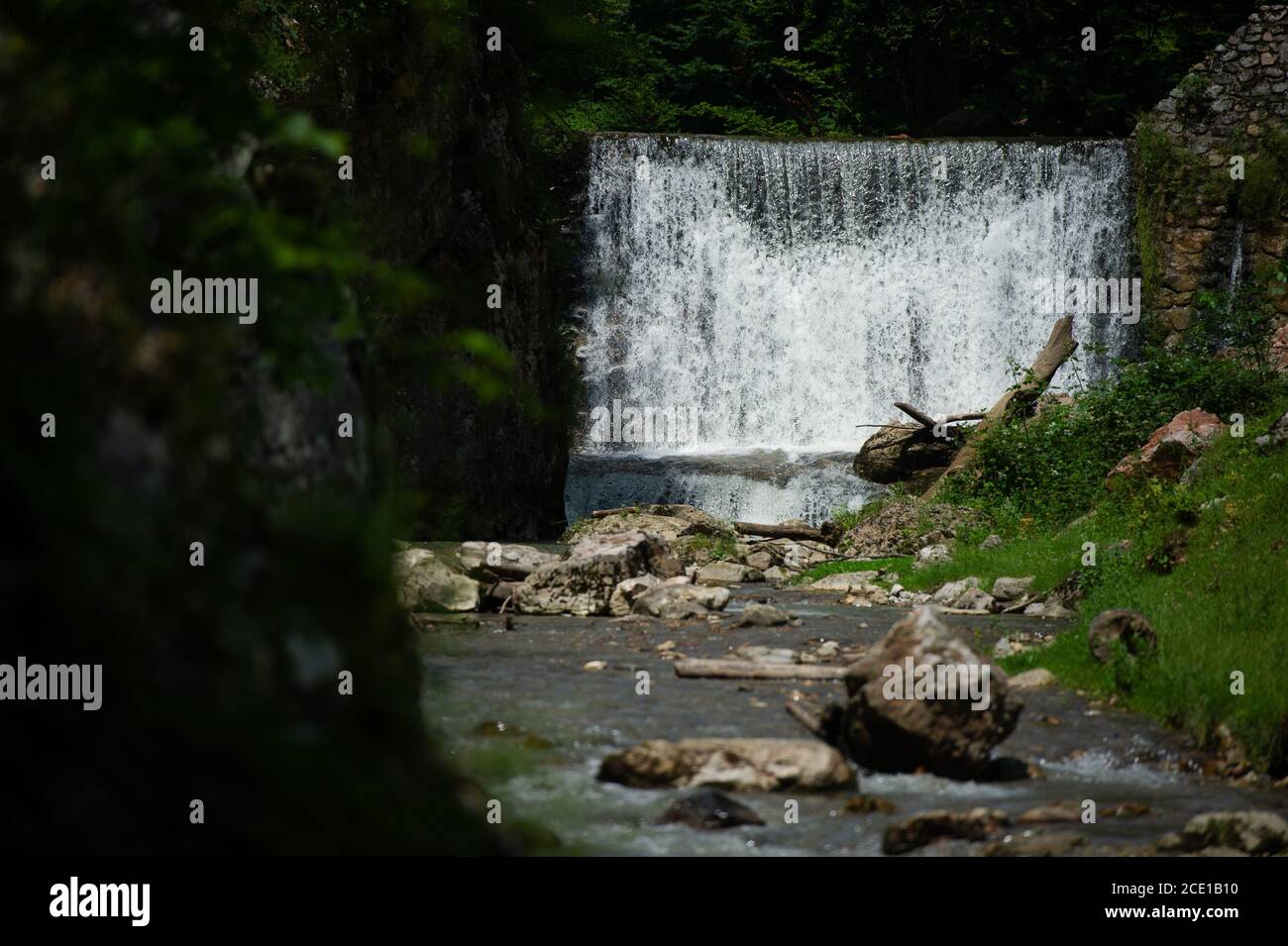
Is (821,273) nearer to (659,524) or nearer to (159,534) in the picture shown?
(659,524)

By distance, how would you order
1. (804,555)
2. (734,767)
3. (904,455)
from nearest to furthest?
(734,767) → (804,555) → (904,455)

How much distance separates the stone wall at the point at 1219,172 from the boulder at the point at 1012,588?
12966 millimetres

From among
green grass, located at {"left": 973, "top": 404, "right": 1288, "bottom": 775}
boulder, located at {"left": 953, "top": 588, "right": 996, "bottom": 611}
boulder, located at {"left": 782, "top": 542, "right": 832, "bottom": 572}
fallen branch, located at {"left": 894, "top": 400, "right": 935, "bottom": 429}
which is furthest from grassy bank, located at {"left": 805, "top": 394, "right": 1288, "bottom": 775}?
fallen branch, located at {"left": 894, "top": 400, "right": 935, "bottom": 429}

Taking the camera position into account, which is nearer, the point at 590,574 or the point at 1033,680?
the point at 1033,680

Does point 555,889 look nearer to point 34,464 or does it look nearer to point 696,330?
point 34,464

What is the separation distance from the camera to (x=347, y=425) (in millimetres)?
3893

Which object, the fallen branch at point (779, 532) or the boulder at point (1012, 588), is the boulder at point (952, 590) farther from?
the fallen branch at point (779, 532)

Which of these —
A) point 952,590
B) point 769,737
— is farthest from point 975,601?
point 769,737

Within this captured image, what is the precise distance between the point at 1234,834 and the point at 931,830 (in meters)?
1.07

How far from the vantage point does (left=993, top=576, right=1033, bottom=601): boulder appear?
1153 cm

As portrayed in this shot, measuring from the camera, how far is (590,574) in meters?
12.0

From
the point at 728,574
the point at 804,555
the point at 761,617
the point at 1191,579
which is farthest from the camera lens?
the point at 804,555

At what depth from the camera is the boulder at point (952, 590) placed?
38.8 ft

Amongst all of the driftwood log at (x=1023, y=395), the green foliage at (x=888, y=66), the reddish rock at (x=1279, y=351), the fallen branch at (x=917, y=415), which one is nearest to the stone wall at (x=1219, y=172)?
the fallen branch at (x=917, y=415)
